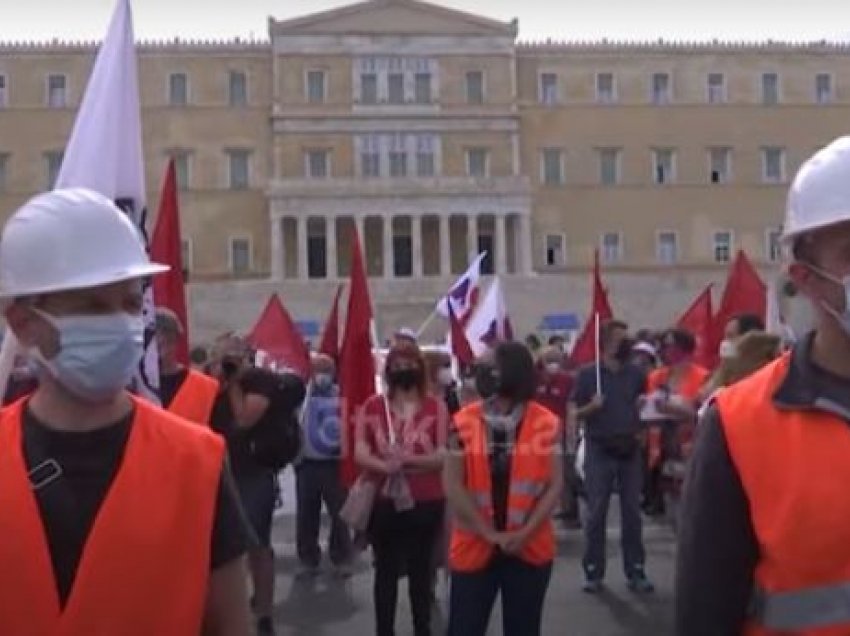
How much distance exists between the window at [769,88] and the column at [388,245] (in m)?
16.1

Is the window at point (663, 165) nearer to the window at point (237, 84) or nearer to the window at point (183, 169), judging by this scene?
the window at point (237, 84)

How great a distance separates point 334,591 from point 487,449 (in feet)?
10.1

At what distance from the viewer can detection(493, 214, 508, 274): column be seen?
59.4 metres

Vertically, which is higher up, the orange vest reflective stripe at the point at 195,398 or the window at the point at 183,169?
the window at the point at 183,169

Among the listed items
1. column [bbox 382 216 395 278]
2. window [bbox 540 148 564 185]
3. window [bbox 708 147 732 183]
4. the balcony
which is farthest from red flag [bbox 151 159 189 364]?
window [bbox 708 147 732 183]

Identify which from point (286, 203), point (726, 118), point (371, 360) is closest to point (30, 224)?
point (371, 360)

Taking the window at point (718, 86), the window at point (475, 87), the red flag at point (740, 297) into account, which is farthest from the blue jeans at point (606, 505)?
the window at point (718, 86)

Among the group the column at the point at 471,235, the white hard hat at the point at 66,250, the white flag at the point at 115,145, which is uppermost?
the column at the point at 471,235

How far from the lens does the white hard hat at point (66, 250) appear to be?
2.32 meters

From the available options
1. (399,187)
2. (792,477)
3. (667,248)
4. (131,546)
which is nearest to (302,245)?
(399,187)

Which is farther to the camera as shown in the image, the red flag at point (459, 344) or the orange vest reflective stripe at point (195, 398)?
the red flag at point (459, 344)

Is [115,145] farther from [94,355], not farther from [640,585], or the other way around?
[640,585]

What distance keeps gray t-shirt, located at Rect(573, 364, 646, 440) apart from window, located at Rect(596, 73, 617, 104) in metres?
54.2

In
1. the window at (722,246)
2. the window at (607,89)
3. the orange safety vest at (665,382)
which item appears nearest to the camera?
the orange safety vest at (665,382)
